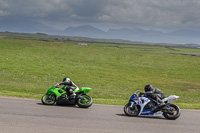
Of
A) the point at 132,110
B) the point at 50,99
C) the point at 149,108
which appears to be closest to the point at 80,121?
the point at 132,110

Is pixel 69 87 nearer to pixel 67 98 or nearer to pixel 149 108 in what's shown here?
pixel 67 98

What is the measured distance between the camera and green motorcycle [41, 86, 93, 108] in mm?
15016

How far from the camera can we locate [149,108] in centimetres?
1343

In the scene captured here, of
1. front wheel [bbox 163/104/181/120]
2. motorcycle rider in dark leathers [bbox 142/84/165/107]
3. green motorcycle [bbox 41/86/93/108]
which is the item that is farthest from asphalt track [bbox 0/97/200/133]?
motorcycle rider in dark leathers [bbox 142/84/165/107]

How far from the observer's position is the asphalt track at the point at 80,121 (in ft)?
34.0

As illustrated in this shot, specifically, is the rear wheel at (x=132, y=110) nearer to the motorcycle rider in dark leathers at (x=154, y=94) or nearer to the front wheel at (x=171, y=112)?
the motorcycle rider in dark leathers at (x=154, y=94)

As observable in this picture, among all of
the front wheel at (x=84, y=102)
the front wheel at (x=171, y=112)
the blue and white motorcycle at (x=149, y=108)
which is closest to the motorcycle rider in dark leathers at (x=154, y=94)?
the blue and white motorcycle at (x=149, y=108)

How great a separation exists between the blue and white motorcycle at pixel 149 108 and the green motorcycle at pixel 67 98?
2.61m

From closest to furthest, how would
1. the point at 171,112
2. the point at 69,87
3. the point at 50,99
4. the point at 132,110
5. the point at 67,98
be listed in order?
1. the point at 171,112
2. the point at 132,110
3. the point at 67,98
4. the point at 69,87
5. the point at 50,99

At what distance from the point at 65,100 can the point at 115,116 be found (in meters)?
3.52

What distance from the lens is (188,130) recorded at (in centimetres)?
1105

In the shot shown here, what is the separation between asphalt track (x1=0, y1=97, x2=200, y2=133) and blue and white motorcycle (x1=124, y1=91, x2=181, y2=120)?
311 mm

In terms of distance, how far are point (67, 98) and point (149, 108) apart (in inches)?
192

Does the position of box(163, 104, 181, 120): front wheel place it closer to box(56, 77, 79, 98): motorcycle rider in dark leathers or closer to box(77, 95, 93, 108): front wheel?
box(77, 95, 93, 108): front wheel
